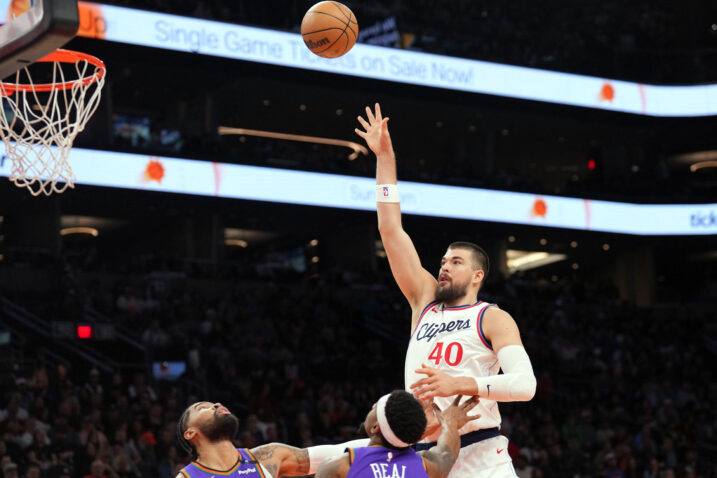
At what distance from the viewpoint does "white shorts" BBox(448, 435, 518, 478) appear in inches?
209

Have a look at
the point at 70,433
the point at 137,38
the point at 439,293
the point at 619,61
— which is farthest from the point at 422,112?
the point at 439,293

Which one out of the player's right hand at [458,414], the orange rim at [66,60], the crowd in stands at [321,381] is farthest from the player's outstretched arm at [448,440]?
the crowd in stands at [321,381]

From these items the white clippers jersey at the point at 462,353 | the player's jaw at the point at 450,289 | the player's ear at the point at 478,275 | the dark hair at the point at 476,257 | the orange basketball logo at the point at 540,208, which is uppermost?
the orange basketball logo at the point at 540,208

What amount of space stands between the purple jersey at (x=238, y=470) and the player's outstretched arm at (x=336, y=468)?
0.70 metres

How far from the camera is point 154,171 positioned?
73.2 feet

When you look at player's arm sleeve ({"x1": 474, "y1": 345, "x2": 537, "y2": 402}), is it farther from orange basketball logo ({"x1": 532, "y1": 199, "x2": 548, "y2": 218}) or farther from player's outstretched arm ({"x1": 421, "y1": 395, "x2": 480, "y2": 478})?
orange basketball logo ({"x1": 532, "y1": 199, "x2": 548, "y2": 218})

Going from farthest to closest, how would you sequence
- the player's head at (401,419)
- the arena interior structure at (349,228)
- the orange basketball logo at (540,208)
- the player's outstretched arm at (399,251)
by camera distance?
the orange basketball logo at (540,208), the arena interior structure at (349,228), the player's outstretched arm at (399,251), the player's head at (401,419)

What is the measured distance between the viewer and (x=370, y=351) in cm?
2066

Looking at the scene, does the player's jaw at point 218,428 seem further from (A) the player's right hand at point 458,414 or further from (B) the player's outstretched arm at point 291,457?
(A) the player's right hand at point 458,414

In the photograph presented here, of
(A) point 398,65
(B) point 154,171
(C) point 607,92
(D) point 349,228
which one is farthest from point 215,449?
(C) point 607,92

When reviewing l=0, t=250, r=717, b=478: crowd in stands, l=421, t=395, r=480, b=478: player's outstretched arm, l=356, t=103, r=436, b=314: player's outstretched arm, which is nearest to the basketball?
l=356, t=103, r=436, b=314: player's outstretched arm

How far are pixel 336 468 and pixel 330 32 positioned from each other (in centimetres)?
401

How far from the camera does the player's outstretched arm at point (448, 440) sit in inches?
190

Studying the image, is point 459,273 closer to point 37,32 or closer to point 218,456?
point 218,456
